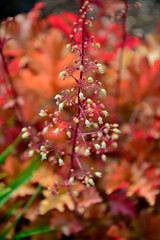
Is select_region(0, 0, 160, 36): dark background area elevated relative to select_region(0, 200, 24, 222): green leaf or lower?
elevated

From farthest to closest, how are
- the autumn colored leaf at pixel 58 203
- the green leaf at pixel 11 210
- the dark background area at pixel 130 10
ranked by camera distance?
the dark background area at pixel 130 10 → the green leaf at pixel 11 210 → the autumn colored leaf at pixel 58 203

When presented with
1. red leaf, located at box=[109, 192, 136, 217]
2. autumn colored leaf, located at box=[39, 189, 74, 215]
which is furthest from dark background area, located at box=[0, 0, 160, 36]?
autumn colored leaf, located at box=[39, 189, 74, 215]

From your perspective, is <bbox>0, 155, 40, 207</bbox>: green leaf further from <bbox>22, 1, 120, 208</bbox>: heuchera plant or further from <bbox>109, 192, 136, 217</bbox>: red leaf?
<bbox>109, 192, 136, 217</bbox>: red leaf

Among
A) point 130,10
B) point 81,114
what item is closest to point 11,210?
point 81,114

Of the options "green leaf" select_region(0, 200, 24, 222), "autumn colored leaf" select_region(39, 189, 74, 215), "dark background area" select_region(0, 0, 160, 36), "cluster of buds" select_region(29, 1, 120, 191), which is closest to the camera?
"cluster of buds" select_region(29, 1, 120, 191)

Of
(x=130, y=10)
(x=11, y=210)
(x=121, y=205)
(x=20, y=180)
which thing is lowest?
(x=121, y=205)

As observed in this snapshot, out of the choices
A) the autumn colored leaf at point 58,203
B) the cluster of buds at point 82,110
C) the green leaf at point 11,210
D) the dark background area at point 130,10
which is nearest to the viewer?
the cluster of buds at point 82,110

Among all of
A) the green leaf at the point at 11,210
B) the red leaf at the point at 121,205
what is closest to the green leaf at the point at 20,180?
the green leaf at the point at 11,210

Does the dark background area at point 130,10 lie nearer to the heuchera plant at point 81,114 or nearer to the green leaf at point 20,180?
the green leaf at point 20,180

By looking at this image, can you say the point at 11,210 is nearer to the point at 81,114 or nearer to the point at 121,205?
the point at 121,205
